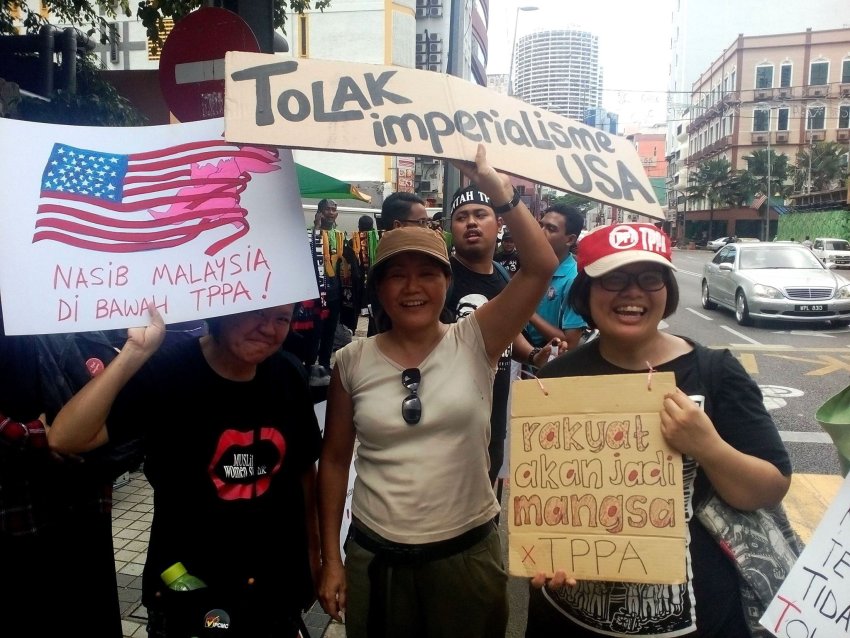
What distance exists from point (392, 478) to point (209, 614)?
2.01ft

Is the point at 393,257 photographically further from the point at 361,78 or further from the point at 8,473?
the point at 8,473

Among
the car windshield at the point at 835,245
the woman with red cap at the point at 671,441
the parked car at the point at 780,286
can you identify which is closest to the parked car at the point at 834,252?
the car windshield at the point at 835,245

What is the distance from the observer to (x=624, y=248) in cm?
164

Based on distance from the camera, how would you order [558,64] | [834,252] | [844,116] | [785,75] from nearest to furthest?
[834,252]
[785,75]
[844,116]
[558,64]

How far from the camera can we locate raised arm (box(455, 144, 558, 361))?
171cm

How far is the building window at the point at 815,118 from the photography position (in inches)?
2377

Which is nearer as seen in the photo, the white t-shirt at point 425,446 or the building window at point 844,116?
the white t-shirt at point 425,446

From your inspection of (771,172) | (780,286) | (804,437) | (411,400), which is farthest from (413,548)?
(771,172)

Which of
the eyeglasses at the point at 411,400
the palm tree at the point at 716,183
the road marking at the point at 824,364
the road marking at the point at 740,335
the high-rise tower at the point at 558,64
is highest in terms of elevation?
the high-rise tower at the point at 558,64

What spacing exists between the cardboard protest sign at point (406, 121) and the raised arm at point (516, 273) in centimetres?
6

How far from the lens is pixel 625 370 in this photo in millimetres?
1685

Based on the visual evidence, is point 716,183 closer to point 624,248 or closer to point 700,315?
point 700,315

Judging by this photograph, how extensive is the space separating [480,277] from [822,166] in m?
59.6

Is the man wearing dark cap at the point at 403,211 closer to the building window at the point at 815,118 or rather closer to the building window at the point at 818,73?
the building window at the point at 818,73
